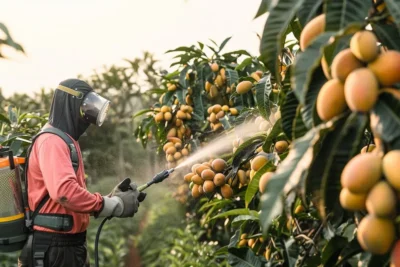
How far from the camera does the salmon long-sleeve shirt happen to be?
2773 millimetres

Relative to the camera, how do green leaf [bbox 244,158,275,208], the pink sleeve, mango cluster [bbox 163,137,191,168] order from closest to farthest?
1. green leaf [bbox 244,158,275,208]
2. the pink sleeve
3. mango cluster [bbox 163,137,191,168]

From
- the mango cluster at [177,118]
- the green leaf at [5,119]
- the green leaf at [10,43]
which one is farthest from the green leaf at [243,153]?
the green leaf at [5,119]

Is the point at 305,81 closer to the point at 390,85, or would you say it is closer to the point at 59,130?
the point at 390,85

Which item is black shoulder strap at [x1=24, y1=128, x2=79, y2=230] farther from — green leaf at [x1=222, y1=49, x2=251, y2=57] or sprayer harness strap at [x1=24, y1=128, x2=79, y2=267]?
green leaf at [x1=222, y1=49, x2=251, y2=57]

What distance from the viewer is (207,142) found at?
13.2ft

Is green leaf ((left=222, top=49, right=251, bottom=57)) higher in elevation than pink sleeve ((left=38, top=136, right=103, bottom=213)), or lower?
higher

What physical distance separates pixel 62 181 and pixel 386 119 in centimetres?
196

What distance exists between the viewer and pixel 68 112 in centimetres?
305

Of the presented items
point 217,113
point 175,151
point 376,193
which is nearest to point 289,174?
point 376,193

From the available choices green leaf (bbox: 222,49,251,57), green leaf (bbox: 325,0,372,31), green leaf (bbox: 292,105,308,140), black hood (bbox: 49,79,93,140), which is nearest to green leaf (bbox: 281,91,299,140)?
green leaf (bbox: 292,105,308,140)

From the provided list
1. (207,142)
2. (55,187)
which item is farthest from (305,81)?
(207,142)

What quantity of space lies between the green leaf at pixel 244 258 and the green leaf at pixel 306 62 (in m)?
1.01

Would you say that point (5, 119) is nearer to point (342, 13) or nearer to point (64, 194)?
point (64, 194)

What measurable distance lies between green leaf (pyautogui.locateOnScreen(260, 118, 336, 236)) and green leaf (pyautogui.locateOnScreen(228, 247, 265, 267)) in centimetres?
99
